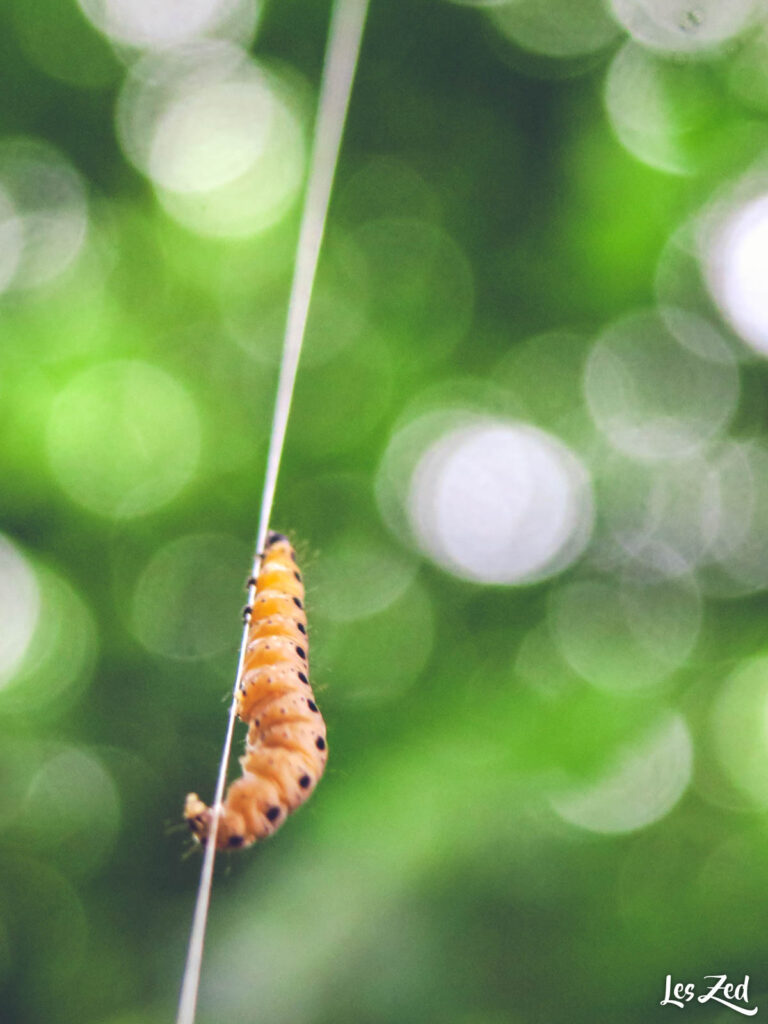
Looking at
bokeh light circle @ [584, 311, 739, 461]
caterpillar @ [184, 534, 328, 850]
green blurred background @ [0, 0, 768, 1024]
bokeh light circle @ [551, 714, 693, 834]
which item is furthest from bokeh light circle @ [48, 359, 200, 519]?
caterpillar @ [184, 534, 328, 850]

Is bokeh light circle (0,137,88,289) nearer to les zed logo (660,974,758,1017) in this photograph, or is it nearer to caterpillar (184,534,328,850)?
caterpillar (184,534,328,850)

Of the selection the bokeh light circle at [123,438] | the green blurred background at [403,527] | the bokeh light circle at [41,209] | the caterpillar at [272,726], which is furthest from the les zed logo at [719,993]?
the bokeh light circle at [41,209]

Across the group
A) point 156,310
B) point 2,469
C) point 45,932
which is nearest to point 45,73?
point 156,310

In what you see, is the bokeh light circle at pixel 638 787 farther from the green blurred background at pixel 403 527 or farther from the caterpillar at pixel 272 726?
the caterpillar at pixel 272 726

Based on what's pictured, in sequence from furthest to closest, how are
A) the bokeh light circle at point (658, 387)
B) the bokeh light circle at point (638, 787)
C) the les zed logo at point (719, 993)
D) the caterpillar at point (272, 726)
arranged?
the bokeh light circle at point (658, 387), the bokeh light circle at point (638, 787), the les zed logo at point (719, 993), the caterpillar at point (272, 726)

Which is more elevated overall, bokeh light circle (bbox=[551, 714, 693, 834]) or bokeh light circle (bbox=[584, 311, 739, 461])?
bokeh light circle (bbox=[584, 311, 739, 461])
